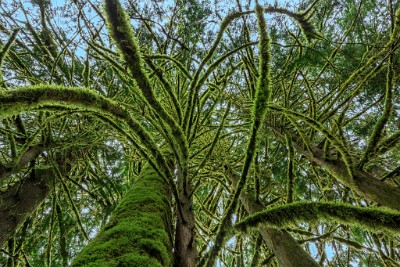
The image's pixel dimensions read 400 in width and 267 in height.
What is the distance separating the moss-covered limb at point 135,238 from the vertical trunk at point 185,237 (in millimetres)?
111

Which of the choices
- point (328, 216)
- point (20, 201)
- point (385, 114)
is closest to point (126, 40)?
point (328, 216)

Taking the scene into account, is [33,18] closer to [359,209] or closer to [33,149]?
[33,149]

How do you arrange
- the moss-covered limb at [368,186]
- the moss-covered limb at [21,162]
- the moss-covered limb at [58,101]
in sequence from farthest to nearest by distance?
the moss-covered limb at [21,162] → the moss-covered limb at [368,186] → the moss-covered limb at [58,101]

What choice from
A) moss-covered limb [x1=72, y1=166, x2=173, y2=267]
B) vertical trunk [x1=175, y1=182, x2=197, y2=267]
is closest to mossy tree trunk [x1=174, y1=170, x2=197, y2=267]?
vertical trunk [x1=175, y1=182, x2=197, y2=267]

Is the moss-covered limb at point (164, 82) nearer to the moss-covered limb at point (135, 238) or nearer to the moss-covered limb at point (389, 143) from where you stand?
the moss-covered limb at point (135, 238)

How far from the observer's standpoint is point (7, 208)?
2.58 m

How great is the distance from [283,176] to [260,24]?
10.9 feet

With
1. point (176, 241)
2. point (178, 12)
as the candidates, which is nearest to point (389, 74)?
point (176, 241)

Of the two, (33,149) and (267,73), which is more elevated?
(33,149)

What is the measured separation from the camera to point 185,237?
164cm

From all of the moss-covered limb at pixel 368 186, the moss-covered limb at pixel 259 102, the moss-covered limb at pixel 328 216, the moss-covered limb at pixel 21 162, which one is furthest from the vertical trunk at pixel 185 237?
the moss-covered limb at pixel 368 186

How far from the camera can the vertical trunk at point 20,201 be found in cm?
252

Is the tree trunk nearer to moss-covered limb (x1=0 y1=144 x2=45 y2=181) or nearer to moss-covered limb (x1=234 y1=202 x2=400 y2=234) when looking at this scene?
moss-covered limb (x1=234 y1=202 x2=400 y2=234)

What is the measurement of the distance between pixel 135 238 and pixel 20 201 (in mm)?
2266
